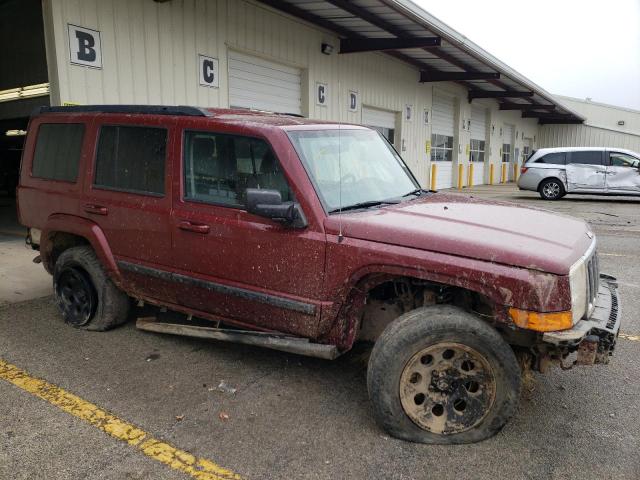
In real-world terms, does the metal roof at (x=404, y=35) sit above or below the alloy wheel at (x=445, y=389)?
above

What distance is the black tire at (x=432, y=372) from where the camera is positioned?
105 inches

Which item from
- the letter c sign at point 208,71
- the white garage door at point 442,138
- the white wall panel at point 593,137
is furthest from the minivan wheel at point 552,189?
the white wall panel at point 593,137

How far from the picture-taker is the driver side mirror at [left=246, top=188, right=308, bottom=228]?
9.71 feet

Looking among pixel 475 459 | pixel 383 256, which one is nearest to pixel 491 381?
pixel 475 459

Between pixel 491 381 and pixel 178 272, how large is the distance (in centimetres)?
225

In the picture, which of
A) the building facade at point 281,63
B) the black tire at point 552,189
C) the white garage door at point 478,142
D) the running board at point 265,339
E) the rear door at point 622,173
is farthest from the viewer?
the white garage door at point 478,142

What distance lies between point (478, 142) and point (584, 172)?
9.08 metres

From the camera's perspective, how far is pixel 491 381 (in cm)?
270

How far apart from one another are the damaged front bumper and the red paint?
16 cm

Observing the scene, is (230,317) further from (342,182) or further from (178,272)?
(342,182)

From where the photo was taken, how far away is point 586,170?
55.0ft

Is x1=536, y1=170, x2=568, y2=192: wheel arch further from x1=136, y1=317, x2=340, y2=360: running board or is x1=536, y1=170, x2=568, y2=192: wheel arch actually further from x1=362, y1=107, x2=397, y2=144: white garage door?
x1=136, y1=317, x2=340, y2=360: running board

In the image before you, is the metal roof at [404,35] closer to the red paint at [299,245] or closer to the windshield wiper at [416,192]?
the windshield wiper at [416,192]

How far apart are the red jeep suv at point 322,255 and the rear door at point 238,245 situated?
0.03 ft
